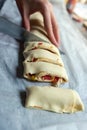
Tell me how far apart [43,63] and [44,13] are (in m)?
0.26

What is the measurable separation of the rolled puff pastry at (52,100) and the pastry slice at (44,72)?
5 cm

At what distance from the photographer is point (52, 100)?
0.67 metres

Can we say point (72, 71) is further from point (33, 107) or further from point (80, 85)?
point (33, 107)

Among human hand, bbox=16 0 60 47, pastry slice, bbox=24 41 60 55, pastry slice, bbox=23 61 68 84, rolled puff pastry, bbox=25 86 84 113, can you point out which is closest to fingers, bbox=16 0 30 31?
human hand, bbox=16 0 60 47

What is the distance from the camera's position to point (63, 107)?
67 cm

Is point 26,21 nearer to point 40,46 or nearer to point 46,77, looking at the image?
point 40,46

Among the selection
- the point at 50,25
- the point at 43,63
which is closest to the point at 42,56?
the point at 43,63

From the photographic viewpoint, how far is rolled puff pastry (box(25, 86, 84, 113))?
0.66 m

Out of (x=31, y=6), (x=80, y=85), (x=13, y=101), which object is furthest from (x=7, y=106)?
(x=31, y=6)

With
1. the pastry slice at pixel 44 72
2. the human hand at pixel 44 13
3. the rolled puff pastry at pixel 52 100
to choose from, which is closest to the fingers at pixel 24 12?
the human hand at pixel 44 13

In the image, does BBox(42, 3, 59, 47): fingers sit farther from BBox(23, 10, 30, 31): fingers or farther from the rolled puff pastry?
the rolled puff pastry

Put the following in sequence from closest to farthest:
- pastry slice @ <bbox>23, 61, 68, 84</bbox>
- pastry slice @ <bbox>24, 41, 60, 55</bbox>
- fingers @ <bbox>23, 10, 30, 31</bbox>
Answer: pastry slice @ <bbox>23, 61, 68, 84</bbox> < pastry slice @ <bbox>24, 41, 60, 55</bbox> < fingers @ <bbox>23, 10, 30, 31</bbox>

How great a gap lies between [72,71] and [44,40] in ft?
0.52

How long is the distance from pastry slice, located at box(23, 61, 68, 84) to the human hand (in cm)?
18
